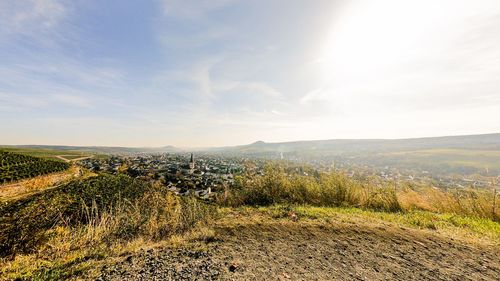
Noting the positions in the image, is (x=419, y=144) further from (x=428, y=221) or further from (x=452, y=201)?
(x=428, y=221)

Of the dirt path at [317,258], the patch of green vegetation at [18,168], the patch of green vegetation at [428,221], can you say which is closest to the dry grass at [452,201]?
the patch of green vegetation at [428,221]

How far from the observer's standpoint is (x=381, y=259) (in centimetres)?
322

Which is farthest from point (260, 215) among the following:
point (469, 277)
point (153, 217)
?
point (469, 277)

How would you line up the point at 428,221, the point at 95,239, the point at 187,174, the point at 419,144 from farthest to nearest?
the point at 419,144 → the point at 187,174 → the point at 428,221 → the point at 95,239

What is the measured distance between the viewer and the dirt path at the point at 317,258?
2701 mm

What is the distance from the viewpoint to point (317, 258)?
126 inches

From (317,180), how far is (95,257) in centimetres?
706

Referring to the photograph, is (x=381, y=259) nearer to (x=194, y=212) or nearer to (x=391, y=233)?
(x=391, y=233)

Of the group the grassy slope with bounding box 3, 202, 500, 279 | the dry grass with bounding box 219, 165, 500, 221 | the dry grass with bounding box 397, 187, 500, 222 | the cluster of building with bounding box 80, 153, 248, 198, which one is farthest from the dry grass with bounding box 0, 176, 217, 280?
the dry grass with bounding box 397, 187, 500, 222

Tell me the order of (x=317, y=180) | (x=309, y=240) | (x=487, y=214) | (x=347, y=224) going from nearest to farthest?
1. (x=309, y=240)
2. (x=347, y=224)
3. (x=487, y=214)
4. (x=317, y=180)

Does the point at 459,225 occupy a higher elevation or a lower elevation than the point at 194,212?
lower

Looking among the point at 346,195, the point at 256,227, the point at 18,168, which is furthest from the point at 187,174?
the point at 256,227

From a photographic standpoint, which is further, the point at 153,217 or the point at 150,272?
the point at 153,217

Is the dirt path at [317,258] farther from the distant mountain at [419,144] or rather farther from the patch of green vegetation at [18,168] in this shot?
the distant mountain at [419,144]
